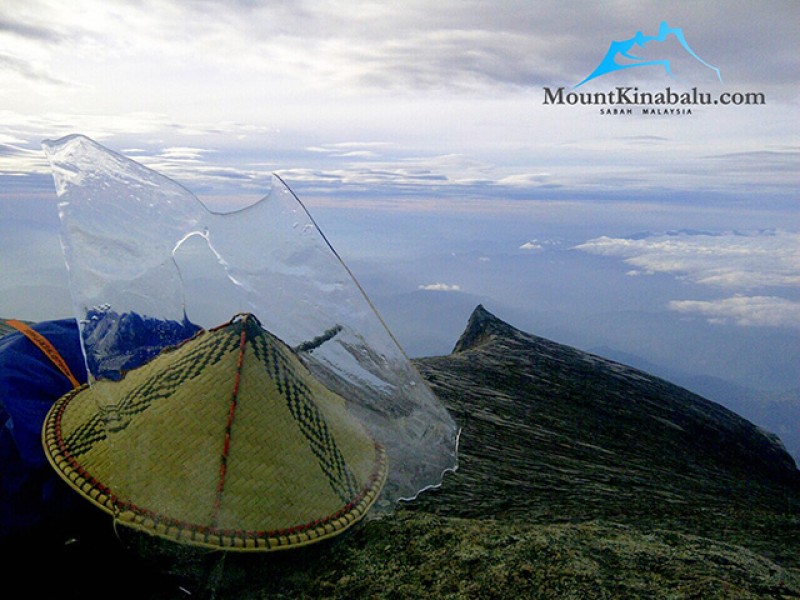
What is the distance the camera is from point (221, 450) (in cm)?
291

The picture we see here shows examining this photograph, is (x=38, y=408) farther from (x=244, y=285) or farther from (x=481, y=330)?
(x=481, y=330)

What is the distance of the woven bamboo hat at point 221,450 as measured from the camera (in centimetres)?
281

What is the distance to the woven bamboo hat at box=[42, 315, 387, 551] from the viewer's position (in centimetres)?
281

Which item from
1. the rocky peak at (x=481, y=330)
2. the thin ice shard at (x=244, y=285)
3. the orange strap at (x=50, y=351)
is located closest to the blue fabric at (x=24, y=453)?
the orange strap at (x=50, y=351)

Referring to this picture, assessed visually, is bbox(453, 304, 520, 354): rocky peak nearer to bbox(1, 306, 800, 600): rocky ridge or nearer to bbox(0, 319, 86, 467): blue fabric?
bbox(1, 306, 800, 600): rocky ridge

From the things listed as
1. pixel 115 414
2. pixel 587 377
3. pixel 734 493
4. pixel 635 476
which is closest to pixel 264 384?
pixel 115 414

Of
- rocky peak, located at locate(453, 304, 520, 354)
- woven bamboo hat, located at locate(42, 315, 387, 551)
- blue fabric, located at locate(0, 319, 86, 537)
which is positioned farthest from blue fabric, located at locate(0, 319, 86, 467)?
rocky peak, located at locate(453, 304, 520, 354)

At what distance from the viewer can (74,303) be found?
311 centimetres

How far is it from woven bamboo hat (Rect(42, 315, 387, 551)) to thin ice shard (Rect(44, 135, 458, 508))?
264mm

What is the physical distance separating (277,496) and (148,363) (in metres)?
1.04

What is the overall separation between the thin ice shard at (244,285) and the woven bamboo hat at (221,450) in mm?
264

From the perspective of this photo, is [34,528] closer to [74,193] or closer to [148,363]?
[148,363]

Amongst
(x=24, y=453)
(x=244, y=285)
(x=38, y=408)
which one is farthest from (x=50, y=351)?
(x=244, y=285)

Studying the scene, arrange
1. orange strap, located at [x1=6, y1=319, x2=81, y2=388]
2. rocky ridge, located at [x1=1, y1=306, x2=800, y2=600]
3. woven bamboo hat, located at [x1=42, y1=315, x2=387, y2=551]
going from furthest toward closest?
orange strap, located at [x1=6, y1=319, x2=81, y2=388] < rocky ridge, located at [x1=1, y1=306, x2=800, y2=600] < woven bamboo hat, located at [x1=42, y1=315, x2=387, y2=551]
